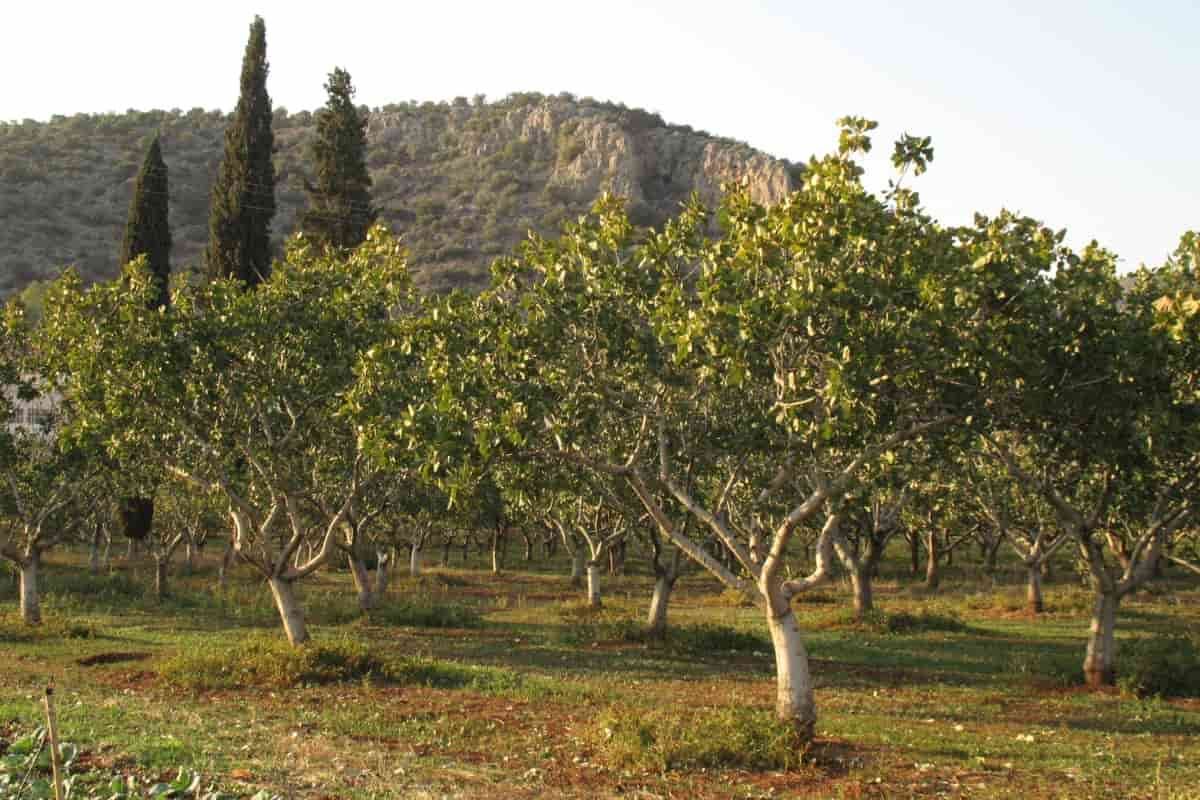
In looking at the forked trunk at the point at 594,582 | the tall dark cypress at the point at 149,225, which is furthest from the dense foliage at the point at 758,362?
the tall dark cypress at the point at 149,225

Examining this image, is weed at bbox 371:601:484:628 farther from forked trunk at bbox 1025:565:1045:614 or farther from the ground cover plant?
forked trunk at bbox 1025:565:1045:614

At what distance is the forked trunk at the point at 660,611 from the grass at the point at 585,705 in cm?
61

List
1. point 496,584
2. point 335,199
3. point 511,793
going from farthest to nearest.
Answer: point 335,199
point 496,584
point 511,793

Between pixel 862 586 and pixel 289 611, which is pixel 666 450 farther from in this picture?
Result: pixel 862 586

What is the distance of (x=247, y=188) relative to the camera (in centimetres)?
5803

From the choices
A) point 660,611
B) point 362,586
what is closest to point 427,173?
point 362,586

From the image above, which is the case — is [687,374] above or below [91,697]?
above

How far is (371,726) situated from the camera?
51.9ft

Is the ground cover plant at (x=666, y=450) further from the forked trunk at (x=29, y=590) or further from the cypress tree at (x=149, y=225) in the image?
the cypress tree at (x=149, y=225)

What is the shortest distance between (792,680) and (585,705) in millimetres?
4657

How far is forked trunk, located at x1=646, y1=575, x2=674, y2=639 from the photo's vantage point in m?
29.8

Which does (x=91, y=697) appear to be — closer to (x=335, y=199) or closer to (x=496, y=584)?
(x=496, y=584)

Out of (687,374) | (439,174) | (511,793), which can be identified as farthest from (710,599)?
(439,174)

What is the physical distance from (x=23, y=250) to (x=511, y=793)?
107 meters
